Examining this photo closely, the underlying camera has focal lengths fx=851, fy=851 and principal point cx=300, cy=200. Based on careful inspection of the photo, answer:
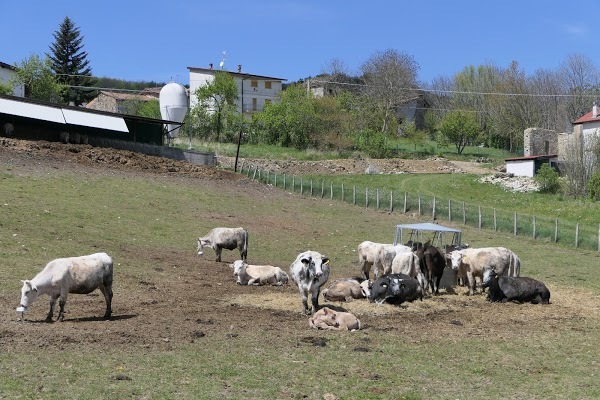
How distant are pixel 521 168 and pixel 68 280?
56988 mm

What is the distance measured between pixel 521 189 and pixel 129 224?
38.3 m

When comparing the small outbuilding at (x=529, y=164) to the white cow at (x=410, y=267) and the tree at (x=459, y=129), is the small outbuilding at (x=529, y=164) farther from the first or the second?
the white cow at (x=410, y=267)

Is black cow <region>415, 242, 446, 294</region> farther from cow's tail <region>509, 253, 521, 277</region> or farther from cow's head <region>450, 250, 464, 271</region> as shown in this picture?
cow's tail <region>509, 253, 521, 277</region>

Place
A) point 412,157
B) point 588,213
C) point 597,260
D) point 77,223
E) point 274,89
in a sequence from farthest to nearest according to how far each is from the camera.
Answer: point 274,89 < point 412,157 < point 588,213 < point 597,260 < point 77,223

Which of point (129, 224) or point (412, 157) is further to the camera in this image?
point (412, 157)

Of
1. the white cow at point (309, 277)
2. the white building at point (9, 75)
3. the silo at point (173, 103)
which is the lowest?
the white cow at point (309, 277)

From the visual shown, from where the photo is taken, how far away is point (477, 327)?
17.9 metres

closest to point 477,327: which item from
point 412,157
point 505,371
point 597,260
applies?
point 505,371

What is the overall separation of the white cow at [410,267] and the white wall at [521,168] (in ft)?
154

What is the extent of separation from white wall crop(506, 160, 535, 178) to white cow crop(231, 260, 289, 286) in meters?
47.6

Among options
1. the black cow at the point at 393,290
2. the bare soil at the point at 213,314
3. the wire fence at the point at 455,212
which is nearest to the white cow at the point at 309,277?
the bare soil at the point at 213,314

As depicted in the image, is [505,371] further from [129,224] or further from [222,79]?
[222,79]

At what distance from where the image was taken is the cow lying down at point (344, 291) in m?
21.1

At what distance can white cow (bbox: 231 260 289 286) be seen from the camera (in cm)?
2367
